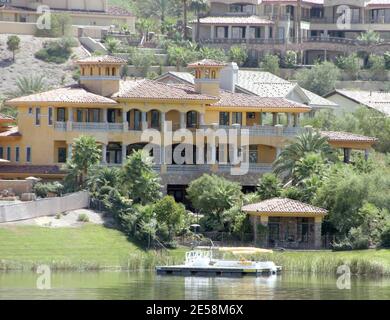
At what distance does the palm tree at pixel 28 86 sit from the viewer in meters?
166

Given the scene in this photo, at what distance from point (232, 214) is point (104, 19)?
6690 centimetres

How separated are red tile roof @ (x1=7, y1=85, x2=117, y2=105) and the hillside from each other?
3057 cm

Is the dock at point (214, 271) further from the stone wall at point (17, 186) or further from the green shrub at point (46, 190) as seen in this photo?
the stone wall at point (17, 186)

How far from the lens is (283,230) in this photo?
132 metres

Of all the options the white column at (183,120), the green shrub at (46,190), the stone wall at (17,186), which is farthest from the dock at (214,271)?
the white column at (183,120)

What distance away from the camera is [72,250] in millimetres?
123688

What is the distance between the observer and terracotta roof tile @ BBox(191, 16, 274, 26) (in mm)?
192750

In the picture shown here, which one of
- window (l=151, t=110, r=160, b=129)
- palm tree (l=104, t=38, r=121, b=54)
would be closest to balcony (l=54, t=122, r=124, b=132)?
window (l=151, t=110, r=160, b=129)

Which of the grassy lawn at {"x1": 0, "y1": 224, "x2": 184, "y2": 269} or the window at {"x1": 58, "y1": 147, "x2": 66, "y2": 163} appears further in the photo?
the window at {"x1": 58, "y1": 147, "x2": 66, "y2": 163}

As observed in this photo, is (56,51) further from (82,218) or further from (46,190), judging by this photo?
(82,218)

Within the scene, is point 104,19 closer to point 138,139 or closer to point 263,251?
point 138,139

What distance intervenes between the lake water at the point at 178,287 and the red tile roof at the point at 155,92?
2596cm

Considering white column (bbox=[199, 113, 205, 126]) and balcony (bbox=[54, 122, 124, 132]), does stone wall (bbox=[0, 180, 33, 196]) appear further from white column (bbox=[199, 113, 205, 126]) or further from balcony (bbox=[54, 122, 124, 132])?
white column (bbox=[199, 113, 205, 126])
